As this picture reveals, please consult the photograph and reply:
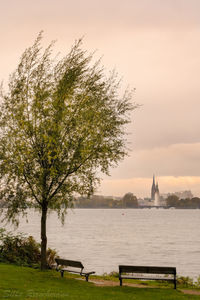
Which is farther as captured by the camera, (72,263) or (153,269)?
(72,263)

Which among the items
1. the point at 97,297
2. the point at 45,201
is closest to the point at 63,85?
the point at 45,201

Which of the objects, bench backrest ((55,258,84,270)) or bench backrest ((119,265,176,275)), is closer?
bench backrest ((119,265,176,275))

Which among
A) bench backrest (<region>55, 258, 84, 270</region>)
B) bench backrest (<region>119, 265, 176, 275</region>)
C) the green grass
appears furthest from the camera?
bench backrest (<region>55, 258, 84, 270</region>)

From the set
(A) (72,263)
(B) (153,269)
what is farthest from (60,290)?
(B) (153,269)

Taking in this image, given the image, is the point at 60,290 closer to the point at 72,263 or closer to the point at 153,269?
the point at 72,263

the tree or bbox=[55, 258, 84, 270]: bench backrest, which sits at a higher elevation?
the tree

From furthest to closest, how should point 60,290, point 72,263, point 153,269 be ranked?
point 72,263
point 153,269
point 60,290

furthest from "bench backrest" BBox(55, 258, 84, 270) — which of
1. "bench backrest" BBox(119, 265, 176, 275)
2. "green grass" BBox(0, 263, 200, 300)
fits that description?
"bench backrest" BBox(119, 265, 176, 275)

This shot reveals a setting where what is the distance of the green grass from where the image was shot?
601 inches

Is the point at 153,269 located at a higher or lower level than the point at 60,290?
higher

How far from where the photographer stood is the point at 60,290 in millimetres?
16781

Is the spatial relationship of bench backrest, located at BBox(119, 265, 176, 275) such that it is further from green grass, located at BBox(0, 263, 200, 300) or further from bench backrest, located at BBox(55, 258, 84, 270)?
bench backrest, located at BBox(55, 258, 84, 270)

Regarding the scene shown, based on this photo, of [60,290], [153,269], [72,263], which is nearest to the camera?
[60,290]

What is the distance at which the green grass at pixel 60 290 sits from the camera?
15.3m
